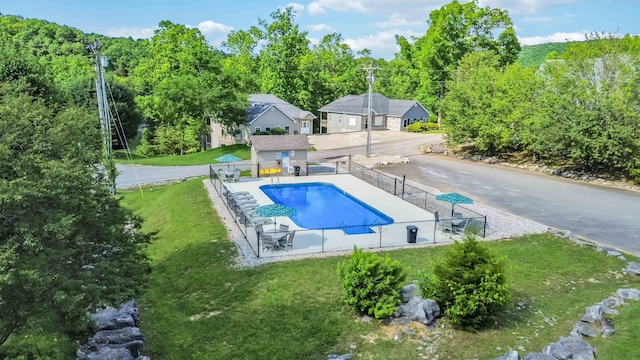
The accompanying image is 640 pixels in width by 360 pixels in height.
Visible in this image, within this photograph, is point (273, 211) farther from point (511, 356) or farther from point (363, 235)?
point (511, 356)

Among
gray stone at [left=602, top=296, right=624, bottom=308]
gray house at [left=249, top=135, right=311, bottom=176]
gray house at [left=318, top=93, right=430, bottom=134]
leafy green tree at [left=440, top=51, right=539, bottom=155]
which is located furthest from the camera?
gray house at [left=318, top=93, right=430, bottom=134]

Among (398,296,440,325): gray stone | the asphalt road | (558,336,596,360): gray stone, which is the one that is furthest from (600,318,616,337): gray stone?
the asphalt road

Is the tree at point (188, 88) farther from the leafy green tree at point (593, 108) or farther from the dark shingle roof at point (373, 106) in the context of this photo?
the leafy green tree at point (593, 108)

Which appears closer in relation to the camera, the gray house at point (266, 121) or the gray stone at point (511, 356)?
the gray stone at point (511, 356)

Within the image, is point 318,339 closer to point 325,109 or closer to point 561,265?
point 561,265

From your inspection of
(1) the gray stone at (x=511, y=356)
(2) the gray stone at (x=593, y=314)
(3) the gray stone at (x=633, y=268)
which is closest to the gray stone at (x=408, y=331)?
(1) the gray stone at (x=511, y=356)

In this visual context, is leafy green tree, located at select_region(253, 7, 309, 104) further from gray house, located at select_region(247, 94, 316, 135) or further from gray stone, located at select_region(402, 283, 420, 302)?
gray stone, located at select_region(402, 283, 420, 302)

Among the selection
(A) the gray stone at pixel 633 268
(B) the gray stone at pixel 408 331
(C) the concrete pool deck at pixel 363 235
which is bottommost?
(B) the gray stone at pixel 408 331
